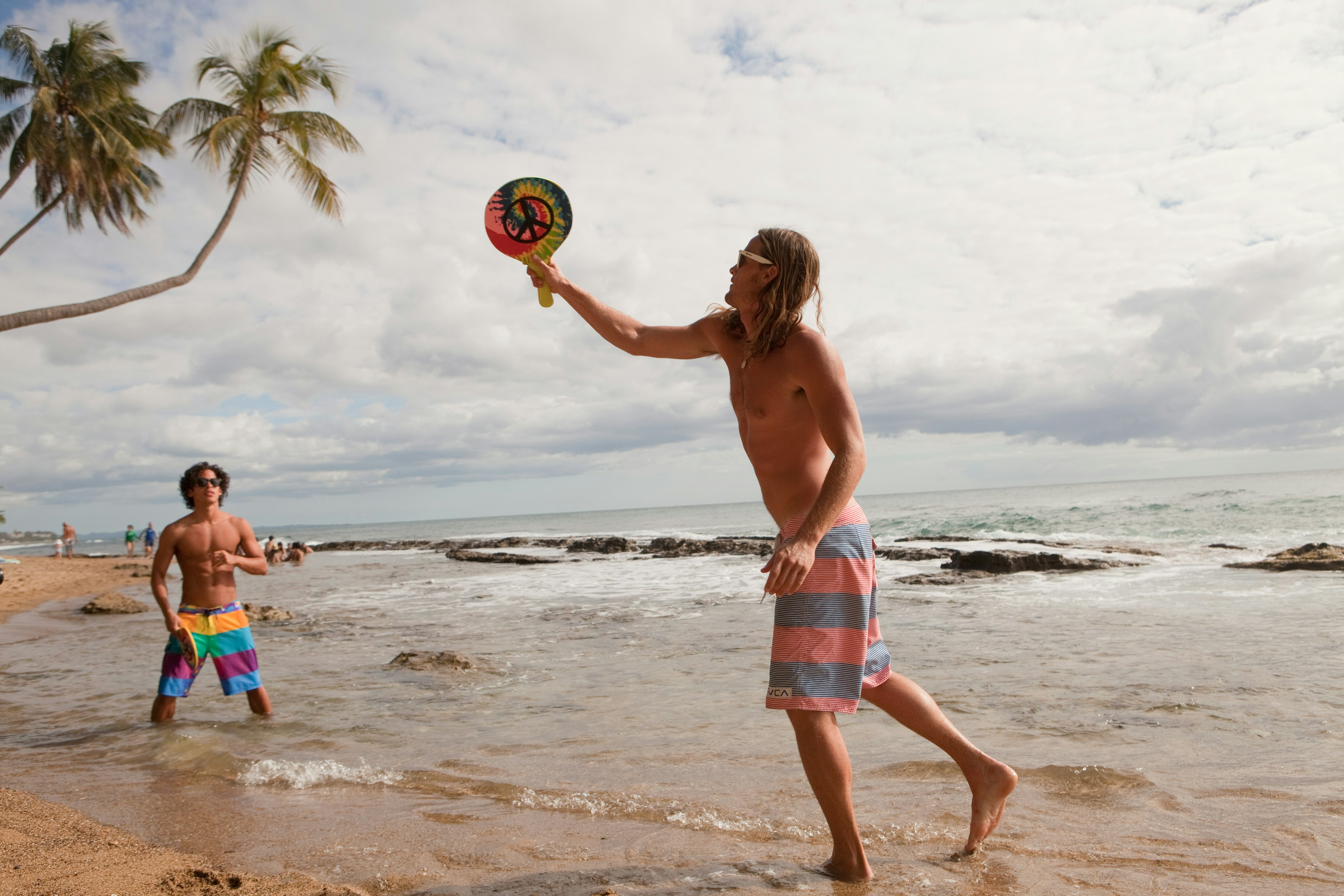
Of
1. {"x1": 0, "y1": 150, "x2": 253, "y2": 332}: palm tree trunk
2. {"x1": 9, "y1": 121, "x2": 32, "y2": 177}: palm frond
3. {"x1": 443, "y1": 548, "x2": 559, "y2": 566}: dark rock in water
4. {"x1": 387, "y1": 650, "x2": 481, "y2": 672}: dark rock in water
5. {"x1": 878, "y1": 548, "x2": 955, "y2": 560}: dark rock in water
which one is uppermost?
{"x1": 9, "y1": 121, "x2": 32, "y2": 177}: palm frond

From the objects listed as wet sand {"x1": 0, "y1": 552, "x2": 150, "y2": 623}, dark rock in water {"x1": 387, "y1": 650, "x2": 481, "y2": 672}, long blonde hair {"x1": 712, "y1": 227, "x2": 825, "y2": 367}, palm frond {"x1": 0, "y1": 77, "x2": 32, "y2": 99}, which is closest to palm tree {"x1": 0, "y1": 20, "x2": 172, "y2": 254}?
palm frond {"x1": 0, "y1": 77, "x2": 32, "y2": 99}

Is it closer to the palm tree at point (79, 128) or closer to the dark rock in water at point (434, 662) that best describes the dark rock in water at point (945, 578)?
the dark rock in water at point (434, 662)

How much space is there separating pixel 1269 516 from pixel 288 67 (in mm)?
33329

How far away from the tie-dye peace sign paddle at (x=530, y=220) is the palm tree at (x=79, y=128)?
57.6 feet

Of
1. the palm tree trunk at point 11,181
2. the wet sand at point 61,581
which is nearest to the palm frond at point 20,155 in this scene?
the palm tree trunk at point 11,181

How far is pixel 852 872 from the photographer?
2.51 meters

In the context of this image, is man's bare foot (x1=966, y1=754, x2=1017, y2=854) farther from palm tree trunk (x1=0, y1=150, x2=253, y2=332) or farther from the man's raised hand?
palm tree trunk (x1=0, y1=150, x2=253, y2=332)

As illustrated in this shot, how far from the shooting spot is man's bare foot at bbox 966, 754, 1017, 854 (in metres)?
2.72

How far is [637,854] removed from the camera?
9.43 feet

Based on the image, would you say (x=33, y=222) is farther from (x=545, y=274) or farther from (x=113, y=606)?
(x=545, y=274)

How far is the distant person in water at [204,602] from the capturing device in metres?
4.99

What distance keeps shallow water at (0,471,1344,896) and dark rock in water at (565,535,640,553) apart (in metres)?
17.8

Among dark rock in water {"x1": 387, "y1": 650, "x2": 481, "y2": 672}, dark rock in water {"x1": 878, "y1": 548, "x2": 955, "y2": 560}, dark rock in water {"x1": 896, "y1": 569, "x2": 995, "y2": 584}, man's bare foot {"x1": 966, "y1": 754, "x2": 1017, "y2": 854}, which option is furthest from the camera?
dark rock in water {"x1": 878, "y1": 548, "x2": 955, "y2": 560}

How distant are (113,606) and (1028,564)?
16.1 m
